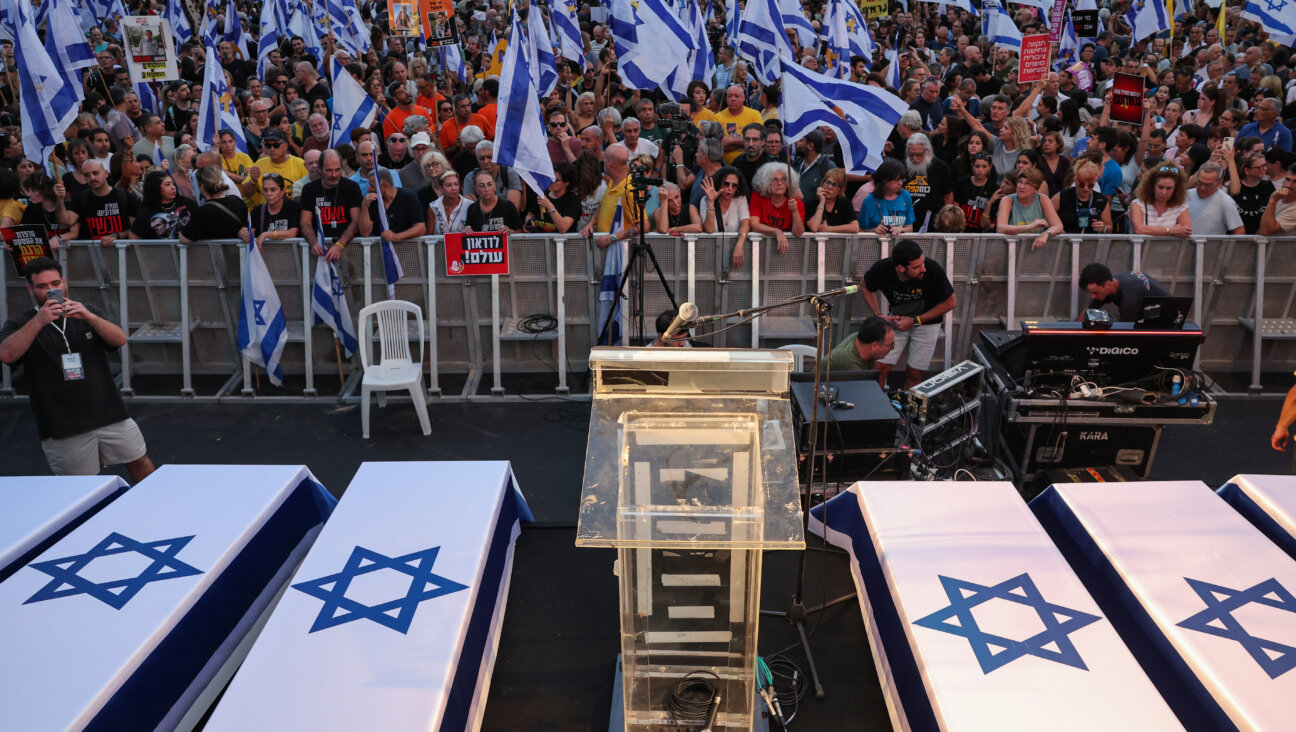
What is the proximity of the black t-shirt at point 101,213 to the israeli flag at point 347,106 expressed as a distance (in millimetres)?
2324

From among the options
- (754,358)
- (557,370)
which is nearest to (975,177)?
(557,370)

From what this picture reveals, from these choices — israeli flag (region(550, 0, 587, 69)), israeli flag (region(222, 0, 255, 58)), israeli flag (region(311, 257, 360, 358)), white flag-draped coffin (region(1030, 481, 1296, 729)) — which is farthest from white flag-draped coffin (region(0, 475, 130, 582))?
israeli flag (region(222, 0, 255, 58))

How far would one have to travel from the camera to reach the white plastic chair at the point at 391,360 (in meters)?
7.52

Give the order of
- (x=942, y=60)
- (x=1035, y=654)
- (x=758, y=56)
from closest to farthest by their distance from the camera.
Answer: (x=1035, y=654) < (x=758, y=56) < (x=942, y=60)

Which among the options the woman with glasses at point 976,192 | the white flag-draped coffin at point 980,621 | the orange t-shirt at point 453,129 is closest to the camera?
the white flag-draped coffin at point 980,621

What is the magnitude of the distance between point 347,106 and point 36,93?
312 cm

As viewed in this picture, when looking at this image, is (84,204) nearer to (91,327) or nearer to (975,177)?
(91,327)

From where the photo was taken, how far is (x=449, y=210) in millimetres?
8531

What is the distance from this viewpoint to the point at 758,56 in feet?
33.6

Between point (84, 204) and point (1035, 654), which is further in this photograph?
point (84, 204)

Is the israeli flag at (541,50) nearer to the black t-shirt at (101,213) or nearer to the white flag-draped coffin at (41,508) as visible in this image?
the black t-shirt at (101,213)

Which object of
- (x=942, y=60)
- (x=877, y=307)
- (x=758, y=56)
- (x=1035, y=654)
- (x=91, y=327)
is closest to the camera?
(x=1035, y=654)

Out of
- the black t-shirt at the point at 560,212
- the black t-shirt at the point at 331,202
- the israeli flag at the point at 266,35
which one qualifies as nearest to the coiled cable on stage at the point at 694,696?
the black t-shirt at the point at 560,212

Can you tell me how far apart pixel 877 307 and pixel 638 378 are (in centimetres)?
443
